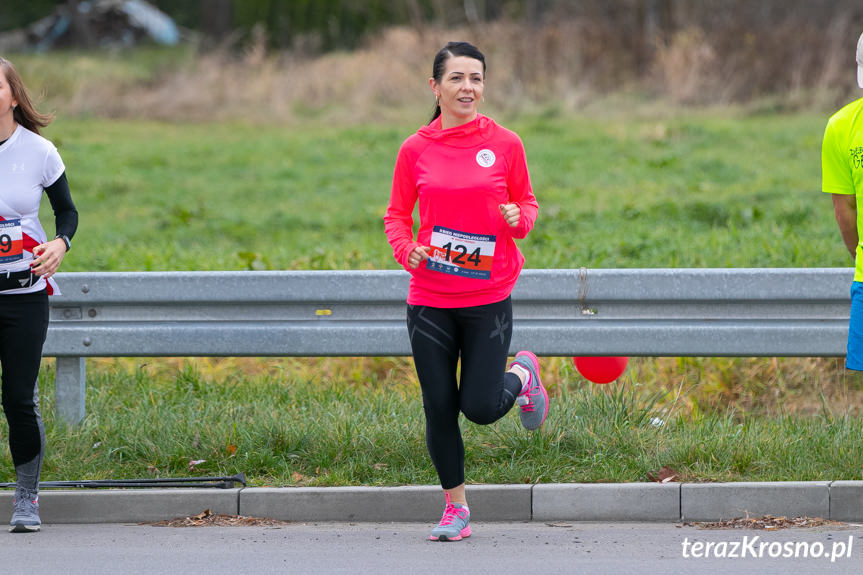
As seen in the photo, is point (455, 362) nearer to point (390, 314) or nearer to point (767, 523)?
point (390, 314)

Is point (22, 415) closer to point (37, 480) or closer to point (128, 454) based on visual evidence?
point (37, 480)

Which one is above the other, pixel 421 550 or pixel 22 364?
pixel 22 364

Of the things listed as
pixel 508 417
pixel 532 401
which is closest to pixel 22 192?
pixel 532 401

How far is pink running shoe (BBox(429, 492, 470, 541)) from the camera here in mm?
4984

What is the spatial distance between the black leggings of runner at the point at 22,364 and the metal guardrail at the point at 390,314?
0.88 meters

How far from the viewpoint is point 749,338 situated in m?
5.87

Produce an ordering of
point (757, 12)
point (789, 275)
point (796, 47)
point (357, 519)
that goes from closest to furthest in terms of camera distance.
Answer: point (357, 519), point (789, 275), point (796, 47), point (757, 12)

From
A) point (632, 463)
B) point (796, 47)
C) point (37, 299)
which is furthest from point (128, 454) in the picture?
point (796, 47)

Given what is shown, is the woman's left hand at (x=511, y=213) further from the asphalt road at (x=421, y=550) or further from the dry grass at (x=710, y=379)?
the dry grass at (x=710, y=379)

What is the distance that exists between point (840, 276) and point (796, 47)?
16.7m

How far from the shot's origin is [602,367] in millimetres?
6070

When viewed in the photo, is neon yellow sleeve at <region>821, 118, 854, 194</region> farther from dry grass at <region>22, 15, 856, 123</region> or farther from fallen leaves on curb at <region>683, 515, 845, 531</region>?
dry grass at <region>22, 15, 856, 123</region>

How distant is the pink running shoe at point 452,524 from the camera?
498 cm

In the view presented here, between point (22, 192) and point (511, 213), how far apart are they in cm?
211
